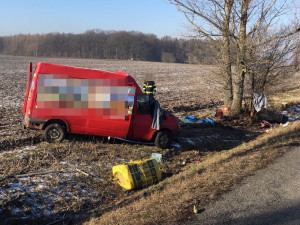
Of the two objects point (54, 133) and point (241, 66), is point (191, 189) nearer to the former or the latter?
point (54, 133)

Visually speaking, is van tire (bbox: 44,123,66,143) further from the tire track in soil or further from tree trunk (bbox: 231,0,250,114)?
tree trunk (bbox: 231,0,250,114)

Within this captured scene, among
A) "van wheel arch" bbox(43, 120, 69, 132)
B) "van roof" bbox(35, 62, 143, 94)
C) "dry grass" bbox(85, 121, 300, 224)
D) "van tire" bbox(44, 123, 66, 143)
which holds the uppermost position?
"van roof" bbox(35, 62, 143, 94)

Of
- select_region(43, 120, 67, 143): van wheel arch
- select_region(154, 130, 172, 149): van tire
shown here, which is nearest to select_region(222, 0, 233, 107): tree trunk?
select_region(154, 130, 172, 149): van tire

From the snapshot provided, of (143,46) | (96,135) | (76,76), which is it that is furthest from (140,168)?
(143,46)

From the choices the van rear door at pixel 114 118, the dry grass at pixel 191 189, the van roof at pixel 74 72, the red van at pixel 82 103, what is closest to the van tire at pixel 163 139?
the red van at pixel 82 103

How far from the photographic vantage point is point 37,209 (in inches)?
241

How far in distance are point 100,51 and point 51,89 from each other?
122m

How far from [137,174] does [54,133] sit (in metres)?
3.08

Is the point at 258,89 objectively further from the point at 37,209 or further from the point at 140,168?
the point at 37,209

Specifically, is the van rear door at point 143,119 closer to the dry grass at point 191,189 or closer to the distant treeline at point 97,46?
the dry grass at point 191,189

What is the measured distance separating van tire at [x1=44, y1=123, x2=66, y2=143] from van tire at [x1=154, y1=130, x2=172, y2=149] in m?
2.89

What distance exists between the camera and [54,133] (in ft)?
29.3

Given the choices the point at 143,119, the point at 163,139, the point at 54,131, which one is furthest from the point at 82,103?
the point at 163,139

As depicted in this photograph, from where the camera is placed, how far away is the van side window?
9508mm
